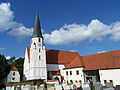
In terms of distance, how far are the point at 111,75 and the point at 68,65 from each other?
13328 millimetres

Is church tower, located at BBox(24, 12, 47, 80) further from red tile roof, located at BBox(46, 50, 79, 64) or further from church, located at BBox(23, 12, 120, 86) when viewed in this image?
red tile roof, located at BBox(46, 50, 79, 64)

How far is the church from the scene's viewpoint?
94.4ft

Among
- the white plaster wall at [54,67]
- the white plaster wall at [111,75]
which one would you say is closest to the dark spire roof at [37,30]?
the white plaster wall at [54,67]

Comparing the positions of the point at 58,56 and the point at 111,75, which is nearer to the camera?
the point at 111,75

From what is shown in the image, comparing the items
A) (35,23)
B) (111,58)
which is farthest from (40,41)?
(111,58)

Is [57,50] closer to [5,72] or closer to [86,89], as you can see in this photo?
[5,72]

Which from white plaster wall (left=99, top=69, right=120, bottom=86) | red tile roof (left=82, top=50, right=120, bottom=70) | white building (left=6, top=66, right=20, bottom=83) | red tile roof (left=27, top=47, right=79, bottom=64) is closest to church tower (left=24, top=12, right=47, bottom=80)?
red tile roof (left=27, top=47, right=79, bottom=64)

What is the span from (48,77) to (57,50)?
10030 mm

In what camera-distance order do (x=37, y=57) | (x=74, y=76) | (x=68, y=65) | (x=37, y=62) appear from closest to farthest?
1. (x=74, y=76)
2. (x=37, y=62)
3. (x=37, y=57)
4. (x=68, y=65)

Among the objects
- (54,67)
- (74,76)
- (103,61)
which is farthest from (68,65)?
(103,61)

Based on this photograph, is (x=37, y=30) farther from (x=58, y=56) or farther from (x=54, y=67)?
(x=54, y=67)

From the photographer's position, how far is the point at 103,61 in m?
30.8

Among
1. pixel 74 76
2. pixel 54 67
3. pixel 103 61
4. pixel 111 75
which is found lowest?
pixel 74 76

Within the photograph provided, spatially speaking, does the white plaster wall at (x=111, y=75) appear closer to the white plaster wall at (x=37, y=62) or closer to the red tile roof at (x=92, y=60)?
the red tile roof at (x=92, y=60)
